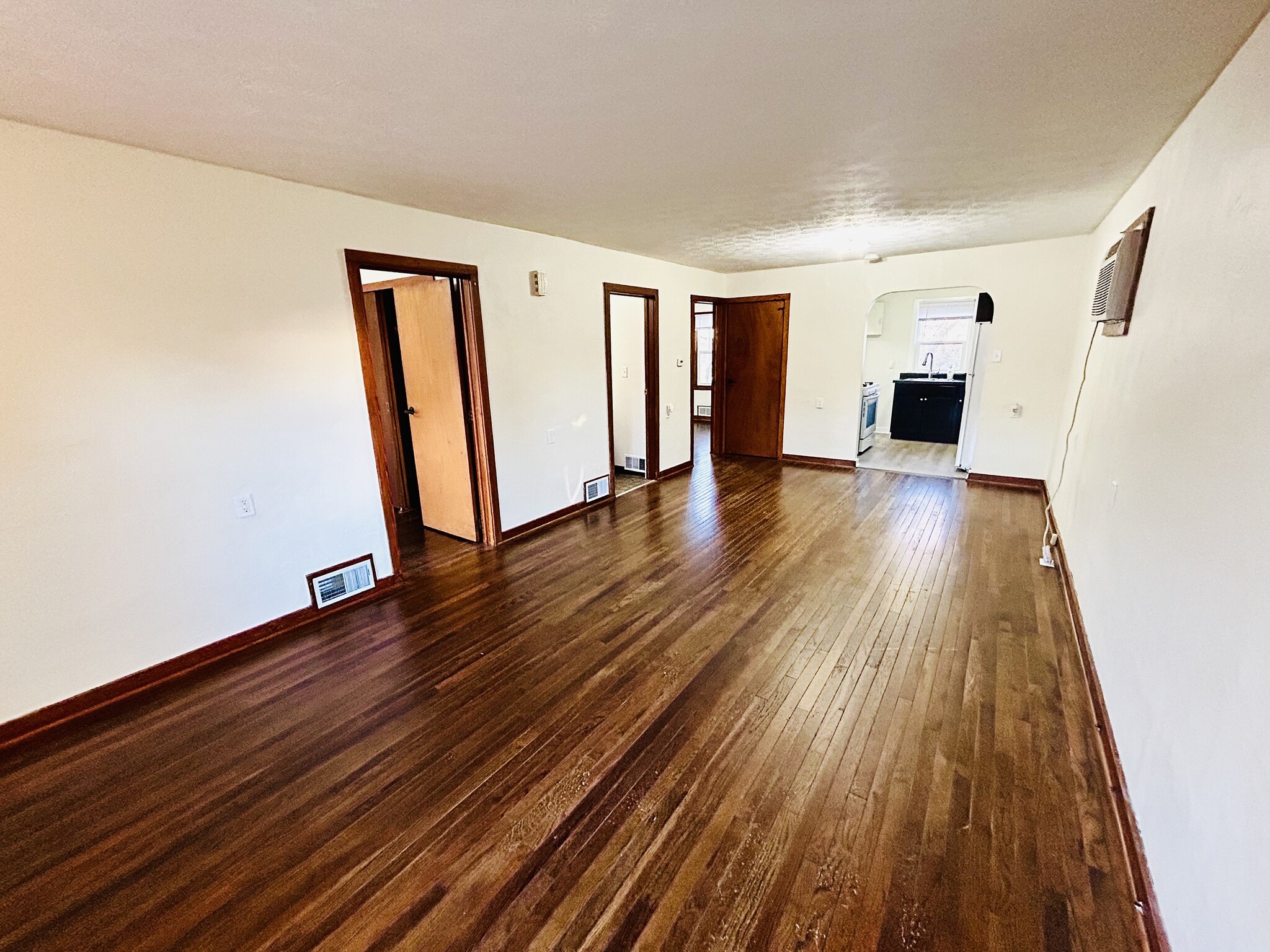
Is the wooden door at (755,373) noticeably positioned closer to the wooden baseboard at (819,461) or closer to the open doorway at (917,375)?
the wooden baseboard at (819,461)

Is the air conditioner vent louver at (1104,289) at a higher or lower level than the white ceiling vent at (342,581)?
higher

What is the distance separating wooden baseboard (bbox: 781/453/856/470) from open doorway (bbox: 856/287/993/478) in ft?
1.33

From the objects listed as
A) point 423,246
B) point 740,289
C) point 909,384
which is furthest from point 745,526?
point 909,384

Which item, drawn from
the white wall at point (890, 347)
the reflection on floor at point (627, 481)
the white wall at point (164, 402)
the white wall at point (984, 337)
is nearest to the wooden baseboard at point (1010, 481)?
the white wall at point (984, 337)

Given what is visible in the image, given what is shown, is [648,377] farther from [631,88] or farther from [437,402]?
[631,88]

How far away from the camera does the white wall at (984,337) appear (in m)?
4.80

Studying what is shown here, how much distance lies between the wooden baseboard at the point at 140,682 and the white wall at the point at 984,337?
5406mm

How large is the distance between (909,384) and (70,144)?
842 centimetres

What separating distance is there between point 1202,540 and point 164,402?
380 centimetres

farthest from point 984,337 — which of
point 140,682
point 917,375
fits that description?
point 140,682

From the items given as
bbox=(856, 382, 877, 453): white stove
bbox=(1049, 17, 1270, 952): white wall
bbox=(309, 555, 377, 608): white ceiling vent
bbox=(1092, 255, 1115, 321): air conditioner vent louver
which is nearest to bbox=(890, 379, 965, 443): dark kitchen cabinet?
bbox=(856, 382, 877, 453): white stove

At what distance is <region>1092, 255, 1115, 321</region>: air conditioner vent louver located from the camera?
8.96ft

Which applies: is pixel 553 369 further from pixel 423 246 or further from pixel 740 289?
pixel 740 289

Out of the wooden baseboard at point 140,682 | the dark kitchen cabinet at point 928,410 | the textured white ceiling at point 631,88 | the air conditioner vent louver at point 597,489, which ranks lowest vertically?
the wooden baseboard at point 140,682
